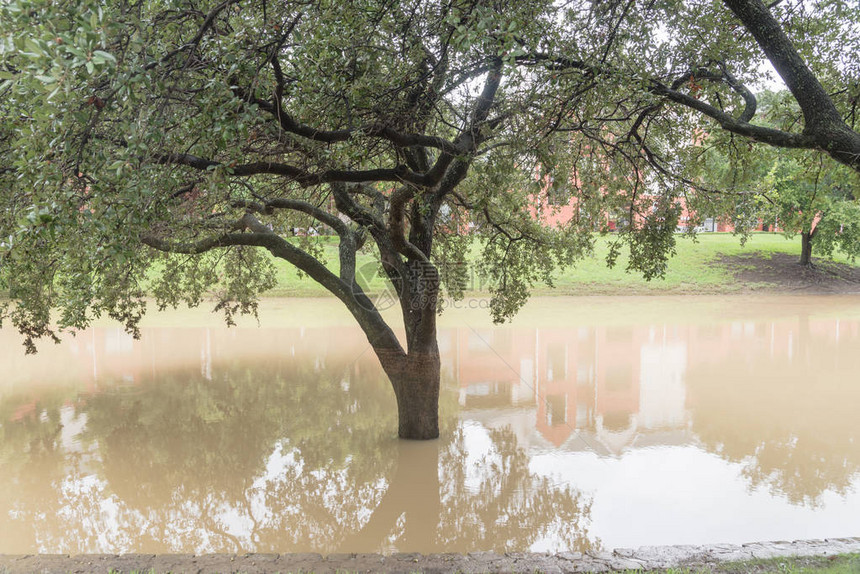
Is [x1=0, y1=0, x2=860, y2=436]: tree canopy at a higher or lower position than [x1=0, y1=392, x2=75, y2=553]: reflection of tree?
higher

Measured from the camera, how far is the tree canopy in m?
3.27

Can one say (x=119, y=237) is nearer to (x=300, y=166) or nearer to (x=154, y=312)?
(x=300, y=166)

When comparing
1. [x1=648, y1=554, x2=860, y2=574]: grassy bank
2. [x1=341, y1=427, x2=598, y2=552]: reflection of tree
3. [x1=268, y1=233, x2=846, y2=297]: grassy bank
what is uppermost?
[x1=268, y1=233, x2=846, y2=297]: grassy bank

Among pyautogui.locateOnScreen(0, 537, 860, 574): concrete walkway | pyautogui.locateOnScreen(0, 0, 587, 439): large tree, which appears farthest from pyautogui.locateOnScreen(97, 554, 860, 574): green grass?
pyautogui.locateOnScreen(0, 0, 587, 439): large tree

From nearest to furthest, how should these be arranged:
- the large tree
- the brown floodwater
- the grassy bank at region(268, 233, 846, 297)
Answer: the large tree < the brown floodwater < the grassy bank at region(268, 233, 846, 297)

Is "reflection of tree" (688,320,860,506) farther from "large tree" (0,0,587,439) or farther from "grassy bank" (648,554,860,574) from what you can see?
"large tree" (0,0,587,439)

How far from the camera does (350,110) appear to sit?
17.4 ft

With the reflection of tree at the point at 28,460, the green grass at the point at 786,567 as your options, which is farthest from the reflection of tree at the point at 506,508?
the reflection of tree at the point at 28,460

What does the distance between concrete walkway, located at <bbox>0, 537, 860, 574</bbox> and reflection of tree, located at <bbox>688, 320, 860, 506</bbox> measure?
2.62 m

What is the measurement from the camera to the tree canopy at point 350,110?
327 centimetres

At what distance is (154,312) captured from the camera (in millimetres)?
22297

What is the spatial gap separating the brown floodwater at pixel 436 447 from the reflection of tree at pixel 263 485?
0.03 m

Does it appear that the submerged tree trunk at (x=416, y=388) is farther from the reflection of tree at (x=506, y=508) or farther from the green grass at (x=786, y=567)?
the green grass at (x=786, y=567)

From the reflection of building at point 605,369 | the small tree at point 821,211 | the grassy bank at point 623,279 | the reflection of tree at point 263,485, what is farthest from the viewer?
the grassy bank at point 623,279
